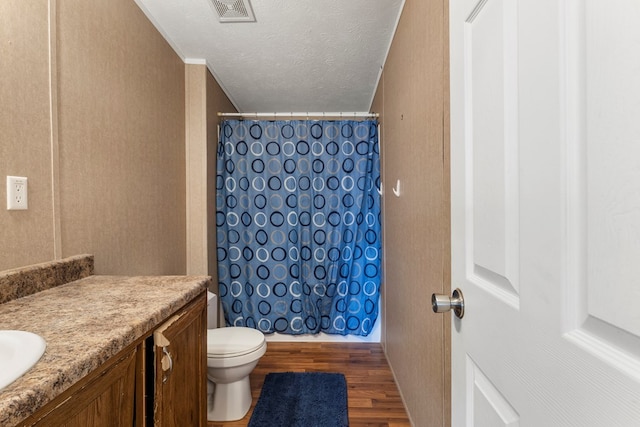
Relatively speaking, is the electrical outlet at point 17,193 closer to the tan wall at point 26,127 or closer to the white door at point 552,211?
the tan wall at point 26,127

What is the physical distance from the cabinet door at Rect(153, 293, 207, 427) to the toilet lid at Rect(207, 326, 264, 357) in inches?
17.8

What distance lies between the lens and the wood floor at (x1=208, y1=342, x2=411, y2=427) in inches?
67.5

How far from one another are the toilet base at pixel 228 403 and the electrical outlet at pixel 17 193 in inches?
52.2

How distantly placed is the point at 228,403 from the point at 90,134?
1.54m

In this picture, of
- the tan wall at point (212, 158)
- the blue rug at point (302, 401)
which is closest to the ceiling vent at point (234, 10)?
A: the tan wall at point (212, 158)

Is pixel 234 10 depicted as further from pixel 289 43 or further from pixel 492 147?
pixel 492 147

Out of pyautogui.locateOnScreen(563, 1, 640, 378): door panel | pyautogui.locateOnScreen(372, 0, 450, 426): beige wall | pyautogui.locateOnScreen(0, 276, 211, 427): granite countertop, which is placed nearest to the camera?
pyautogui.locateOnScreen(563, 1, 640, 378): door panel

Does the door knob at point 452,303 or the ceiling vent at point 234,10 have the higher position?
the ceiling vent at point 234,10

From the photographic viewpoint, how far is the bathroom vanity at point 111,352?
52cm

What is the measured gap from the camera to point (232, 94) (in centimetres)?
284

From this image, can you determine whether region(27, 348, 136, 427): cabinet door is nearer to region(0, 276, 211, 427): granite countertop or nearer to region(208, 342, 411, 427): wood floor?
region(0, 276, 211, 427): granite countertop

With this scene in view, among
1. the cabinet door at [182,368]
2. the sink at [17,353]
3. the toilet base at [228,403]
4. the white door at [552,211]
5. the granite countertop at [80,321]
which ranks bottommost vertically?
the toilet base at [228,403]

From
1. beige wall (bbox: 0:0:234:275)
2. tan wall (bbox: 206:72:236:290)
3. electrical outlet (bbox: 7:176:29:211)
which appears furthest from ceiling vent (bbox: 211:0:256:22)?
electrical outlet (bbox: 7:176:29:211)

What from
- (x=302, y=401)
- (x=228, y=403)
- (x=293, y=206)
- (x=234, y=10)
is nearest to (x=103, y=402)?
(x=228, y=403)
